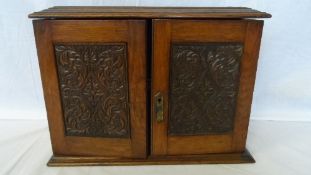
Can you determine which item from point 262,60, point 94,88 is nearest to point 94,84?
point 94,88

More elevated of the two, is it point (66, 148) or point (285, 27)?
point (285, 27)

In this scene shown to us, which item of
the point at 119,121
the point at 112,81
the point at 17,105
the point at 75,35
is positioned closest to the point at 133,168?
the point at 119,121

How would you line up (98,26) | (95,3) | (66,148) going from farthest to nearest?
(95,3) < (66,148) < (98,26)

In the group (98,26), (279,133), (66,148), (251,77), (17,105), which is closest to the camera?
(98,26)

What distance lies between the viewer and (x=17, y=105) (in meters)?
1.64

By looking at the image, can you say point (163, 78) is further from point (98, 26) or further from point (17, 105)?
point (17, 105)

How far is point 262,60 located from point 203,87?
565 millimetres

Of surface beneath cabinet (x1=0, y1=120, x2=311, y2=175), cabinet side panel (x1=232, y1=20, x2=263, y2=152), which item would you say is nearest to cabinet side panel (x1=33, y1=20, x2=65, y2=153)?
surface beneath cabinet (x1=0, y1=120, x2=311, y2=175)

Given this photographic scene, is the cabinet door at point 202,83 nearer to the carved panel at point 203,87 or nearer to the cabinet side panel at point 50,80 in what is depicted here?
the carved panel at point 203,87

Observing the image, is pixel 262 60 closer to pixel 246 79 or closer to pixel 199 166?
pixel 246 79

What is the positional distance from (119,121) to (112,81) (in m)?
0.17

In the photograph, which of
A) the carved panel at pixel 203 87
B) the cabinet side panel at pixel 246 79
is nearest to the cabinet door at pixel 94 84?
the carved panel at pixel 203 87

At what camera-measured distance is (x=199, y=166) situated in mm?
1230

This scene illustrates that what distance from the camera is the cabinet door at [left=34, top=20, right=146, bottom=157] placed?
103 centimetres
